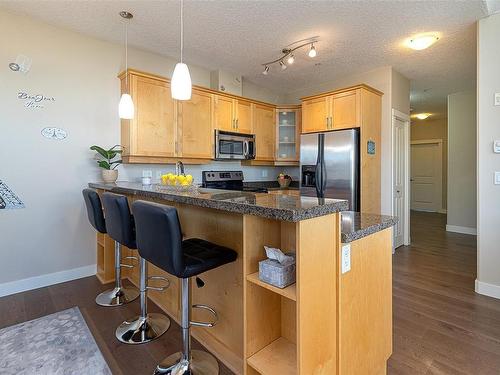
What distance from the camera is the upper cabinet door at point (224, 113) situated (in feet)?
13.0

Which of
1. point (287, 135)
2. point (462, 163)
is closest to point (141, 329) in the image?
point (287, 135)

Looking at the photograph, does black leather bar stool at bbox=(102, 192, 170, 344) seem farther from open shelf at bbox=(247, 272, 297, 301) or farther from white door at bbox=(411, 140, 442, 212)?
white door at bbox=(411, 140, 442, 212)

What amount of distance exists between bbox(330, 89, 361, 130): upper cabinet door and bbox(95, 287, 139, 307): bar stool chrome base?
→ 10.8 feet

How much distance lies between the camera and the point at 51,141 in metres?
2.91

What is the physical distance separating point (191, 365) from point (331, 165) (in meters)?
3.02

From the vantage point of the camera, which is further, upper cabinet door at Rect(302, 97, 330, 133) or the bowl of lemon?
upper cabinet door at Rect(302, 97, 330, 133)

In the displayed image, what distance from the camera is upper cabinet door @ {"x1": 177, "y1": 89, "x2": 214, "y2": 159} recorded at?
3.60 meters

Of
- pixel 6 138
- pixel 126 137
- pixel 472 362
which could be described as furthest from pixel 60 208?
pixel 472 362

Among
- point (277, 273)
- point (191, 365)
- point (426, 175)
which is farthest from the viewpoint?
point (426, 175)

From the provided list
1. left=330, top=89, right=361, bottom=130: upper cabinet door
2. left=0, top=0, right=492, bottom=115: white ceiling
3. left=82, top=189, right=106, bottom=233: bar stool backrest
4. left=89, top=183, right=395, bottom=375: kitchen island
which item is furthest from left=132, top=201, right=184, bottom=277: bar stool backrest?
left=330, top=89, right=361, bottom=130: upper cabinet door

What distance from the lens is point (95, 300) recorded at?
2.61m

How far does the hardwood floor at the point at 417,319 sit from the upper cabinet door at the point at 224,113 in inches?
99.8

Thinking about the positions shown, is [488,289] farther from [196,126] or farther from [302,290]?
[196,126]

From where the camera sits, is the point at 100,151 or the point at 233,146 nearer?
the point at 100,151
